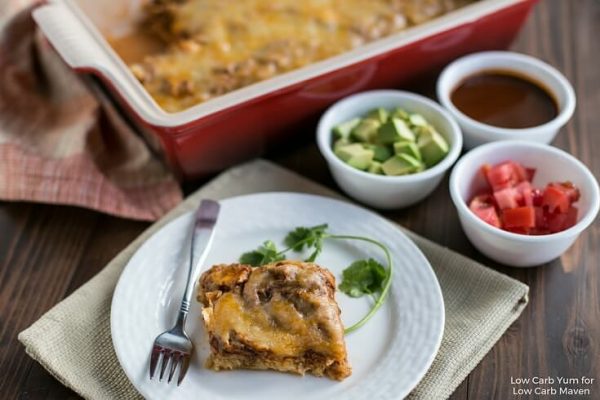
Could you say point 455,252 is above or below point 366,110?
below

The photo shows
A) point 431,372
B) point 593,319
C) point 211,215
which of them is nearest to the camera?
point 431,372

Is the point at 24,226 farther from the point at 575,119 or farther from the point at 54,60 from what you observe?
the point at 575,119

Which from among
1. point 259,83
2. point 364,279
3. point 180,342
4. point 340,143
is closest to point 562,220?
point 364,279

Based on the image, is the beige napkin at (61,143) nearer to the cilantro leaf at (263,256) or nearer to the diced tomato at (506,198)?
the cilantro leaf at (263,256)

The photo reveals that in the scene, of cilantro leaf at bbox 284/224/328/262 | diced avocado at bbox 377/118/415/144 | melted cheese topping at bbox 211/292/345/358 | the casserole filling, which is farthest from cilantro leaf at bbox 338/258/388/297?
the casserole filling

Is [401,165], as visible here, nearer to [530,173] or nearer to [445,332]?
[530,173]

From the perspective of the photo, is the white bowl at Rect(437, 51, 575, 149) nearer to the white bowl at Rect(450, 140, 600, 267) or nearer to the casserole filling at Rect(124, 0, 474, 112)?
the white bowl at Rect(450, 140, 600, 267)

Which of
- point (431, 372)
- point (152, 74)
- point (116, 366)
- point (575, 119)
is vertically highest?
point (152, 74)

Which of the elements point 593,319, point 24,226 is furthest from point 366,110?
point 24,226
